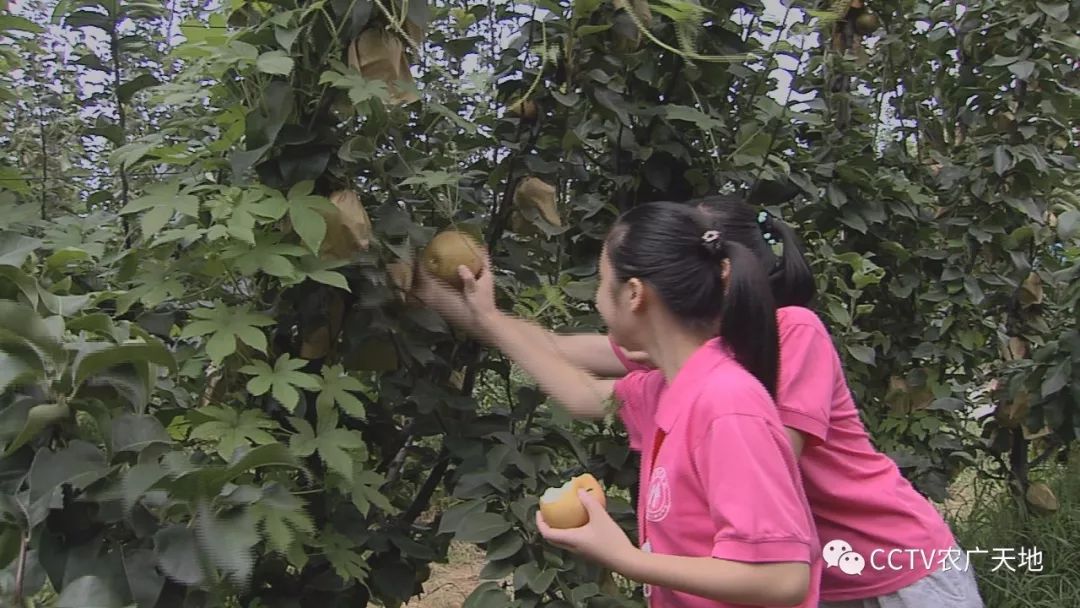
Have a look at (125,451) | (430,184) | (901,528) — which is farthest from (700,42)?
(125,451)

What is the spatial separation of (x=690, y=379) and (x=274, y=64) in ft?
2.34

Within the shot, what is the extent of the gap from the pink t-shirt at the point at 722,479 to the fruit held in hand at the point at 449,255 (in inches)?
20.2

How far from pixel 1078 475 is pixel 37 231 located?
11.8 feet

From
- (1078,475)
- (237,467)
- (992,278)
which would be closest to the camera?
(237,467)

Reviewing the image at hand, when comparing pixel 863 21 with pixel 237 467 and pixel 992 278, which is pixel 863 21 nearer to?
pixel 992 278

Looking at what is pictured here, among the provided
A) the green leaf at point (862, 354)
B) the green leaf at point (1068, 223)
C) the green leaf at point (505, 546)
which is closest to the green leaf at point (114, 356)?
the green leaf at point (505, 546)

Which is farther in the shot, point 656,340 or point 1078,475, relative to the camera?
point 1078,475

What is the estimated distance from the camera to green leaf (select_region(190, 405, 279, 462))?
4.47ft

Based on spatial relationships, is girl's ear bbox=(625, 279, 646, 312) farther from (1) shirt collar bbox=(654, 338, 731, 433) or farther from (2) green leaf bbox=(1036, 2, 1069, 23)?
(2) green leaf bbox=(1036, 2, 1069, 23)

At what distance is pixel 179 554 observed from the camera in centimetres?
94

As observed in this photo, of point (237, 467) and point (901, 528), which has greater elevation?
point (237, 467)

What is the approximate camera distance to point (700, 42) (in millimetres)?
2027

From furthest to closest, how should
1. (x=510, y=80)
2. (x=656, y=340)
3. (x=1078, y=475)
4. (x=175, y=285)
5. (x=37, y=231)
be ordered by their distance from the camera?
(x=1078, y=475) → (x=510, y=80) → (x=37, y=231) → (x=175, y=285) → (x=656, y=340)

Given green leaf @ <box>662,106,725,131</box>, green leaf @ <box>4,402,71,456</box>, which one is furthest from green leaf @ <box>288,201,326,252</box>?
green leaf @ <box>662,106,725,131</box>
